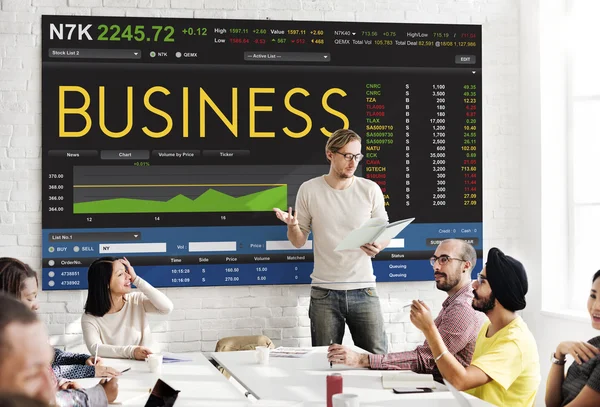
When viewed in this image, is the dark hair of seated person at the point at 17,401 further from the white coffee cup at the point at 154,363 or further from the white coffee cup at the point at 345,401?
the white coffee cup at the point at 154,363

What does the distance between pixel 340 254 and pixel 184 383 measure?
6.26 ft

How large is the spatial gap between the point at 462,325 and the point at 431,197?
229 centimetres

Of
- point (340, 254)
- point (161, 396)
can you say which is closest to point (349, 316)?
point (340, 254)

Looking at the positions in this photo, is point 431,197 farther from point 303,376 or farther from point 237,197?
point 303,376

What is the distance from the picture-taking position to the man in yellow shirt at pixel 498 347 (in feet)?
9.85

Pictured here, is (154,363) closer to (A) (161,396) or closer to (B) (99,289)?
(A) (161,396)

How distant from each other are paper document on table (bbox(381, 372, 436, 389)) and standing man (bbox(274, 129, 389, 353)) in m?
1.78

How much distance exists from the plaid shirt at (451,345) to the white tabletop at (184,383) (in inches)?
27.5

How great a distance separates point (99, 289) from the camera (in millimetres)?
4191

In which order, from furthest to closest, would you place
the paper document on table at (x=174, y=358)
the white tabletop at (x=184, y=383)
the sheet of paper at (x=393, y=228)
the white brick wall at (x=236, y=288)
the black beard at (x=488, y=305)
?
1. the white brick wall at (x=236, y=288)
2. the sheet of paper at (x=393, y=228)
3. the paper document on table at (x=174, y=358)
4. the black beard at (x=488, y=305)
5. the white tabletop at (x=184, y=383)

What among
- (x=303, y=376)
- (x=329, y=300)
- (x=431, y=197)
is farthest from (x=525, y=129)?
(x=303, y=376)

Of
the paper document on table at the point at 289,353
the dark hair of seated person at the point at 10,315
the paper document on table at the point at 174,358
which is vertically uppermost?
the dark hair of seated person at the point at 10,315

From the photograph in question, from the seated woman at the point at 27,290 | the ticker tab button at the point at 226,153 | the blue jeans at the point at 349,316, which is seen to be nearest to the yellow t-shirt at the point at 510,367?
the seated woman at the point at 27,290

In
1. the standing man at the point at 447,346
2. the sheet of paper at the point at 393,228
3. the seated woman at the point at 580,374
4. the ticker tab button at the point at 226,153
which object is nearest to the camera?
the seated woman at the point at 580,374
